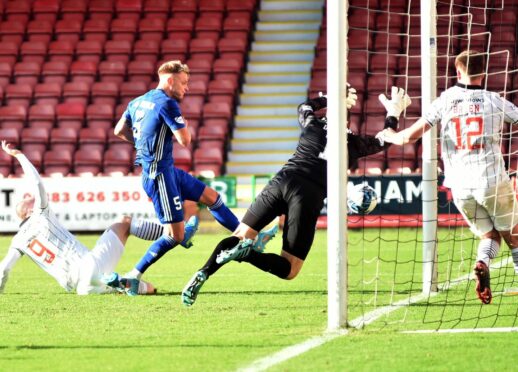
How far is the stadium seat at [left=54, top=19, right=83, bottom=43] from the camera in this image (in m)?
24.3

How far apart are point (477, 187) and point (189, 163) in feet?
41.3

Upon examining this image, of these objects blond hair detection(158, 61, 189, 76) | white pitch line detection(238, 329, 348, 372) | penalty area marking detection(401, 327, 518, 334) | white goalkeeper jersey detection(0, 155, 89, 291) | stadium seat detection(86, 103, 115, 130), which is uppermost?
stadium seat detection(86, 103, 115, 130)

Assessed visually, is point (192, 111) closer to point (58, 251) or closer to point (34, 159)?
point (34, 159)

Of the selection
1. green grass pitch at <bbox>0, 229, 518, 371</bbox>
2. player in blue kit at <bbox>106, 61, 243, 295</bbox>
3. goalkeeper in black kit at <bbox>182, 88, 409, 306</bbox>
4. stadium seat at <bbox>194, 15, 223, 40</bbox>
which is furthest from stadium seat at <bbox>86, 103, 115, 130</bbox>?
goalkeeper in black kit at <bbox>182, 88, 409, 306</bbox>

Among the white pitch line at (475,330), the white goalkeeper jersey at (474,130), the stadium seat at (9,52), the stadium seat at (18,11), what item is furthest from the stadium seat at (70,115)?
the white pitch line at (475,330)

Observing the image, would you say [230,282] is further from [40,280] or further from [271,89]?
[271,89]

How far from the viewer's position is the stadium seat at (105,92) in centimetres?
2216

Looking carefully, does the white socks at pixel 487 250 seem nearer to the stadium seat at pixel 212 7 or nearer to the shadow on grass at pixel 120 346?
the shadow on grass at pixel 120 346

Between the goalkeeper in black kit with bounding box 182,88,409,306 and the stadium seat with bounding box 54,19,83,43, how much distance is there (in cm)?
1711

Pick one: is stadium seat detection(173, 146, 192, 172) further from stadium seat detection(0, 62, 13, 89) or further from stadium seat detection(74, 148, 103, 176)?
stadium seat detection(0, 62, 13, 89)

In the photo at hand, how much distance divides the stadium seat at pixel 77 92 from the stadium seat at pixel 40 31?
7.16 ft

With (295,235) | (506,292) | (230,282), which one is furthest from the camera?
(230,282)

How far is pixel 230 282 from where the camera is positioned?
1040 cm

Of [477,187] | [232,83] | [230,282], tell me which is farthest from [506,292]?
[232,83]
